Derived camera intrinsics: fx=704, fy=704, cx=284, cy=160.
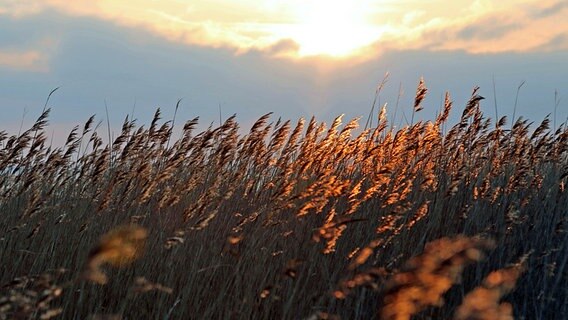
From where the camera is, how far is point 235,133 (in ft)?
15.8

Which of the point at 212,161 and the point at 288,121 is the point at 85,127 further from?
the point at 288,121

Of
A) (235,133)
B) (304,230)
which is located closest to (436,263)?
(304,230)

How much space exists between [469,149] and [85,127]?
9.87ft

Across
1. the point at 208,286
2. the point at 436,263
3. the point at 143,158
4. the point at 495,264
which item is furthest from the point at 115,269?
the point at 495,264

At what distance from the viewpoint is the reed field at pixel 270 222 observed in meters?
3.53

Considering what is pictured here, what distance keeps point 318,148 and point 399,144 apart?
2.60 feet

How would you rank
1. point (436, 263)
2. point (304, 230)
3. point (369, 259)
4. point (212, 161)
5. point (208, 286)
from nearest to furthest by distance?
point (436, 263) → point (208, 286) → point (369, 259) → point (304, 230) → point (212, 161)

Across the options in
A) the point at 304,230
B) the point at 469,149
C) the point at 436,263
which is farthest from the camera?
the point at 469,149

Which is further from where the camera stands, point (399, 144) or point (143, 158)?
point (399, 144)

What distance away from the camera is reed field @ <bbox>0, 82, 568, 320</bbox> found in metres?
3.53

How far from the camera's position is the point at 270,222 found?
11.6ft

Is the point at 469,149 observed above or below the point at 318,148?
above

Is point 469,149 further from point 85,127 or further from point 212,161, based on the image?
point 85,127

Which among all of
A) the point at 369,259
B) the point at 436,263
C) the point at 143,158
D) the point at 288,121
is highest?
the point at 288,121
